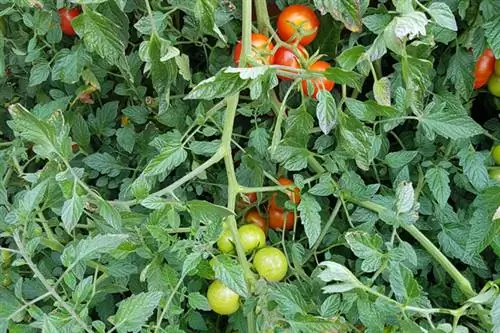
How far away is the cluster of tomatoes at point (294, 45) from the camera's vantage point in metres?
0.82

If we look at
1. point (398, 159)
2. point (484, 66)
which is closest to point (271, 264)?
point (398, 159)

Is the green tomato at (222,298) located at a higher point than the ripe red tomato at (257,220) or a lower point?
lower

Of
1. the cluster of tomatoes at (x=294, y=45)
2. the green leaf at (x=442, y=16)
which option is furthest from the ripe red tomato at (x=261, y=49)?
the green leaf at (x=442, y=16)

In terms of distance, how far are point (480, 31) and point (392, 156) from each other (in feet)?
0.73

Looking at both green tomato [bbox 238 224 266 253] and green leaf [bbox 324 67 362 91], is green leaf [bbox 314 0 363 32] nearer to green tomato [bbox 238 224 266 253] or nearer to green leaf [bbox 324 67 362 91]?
green leaf [bbox 324 67 362 91]

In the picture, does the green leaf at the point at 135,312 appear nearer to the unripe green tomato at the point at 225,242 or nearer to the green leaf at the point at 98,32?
the unripe green tomato at the point at 225,242

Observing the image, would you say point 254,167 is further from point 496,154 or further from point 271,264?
point 496,154

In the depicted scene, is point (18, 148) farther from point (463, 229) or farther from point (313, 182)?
point (463, 229)

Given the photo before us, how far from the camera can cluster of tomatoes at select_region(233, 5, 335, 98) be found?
816 millimetres

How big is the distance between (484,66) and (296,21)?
→ 313mm

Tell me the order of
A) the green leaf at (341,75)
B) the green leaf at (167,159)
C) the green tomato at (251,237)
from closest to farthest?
1. the green leaf at (341,75)
2. the green leaf at (167,159)
3. the green tomato at (251,237)

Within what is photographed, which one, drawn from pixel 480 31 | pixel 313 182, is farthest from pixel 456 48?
pixel 313 182

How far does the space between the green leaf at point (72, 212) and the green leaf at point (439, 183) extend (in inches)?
19.4

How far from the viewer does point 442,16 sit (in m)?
0.75
